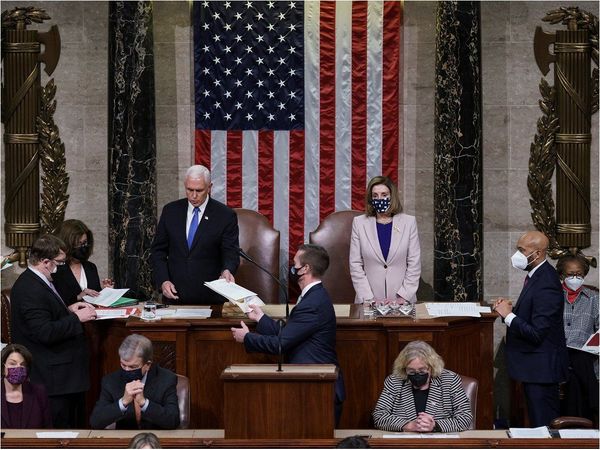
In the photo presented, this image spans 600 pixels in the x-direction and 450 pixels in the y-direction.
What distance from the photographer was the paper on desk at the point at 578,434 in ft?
22.8

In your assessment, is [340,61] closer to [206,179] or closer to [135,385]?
[206,179]

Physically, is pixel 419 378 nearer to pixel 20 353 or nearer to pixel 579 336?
pixel 579 336

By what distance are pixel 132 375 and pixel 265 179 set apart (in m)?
4.69

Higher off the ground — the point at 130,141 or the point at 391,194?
the point at 130,141

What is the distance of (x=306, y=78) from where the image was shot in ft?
39.2

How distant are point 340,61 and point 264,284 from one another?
2.31 meters

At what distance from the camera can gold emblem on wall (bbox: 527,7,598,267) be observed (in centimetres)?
1118

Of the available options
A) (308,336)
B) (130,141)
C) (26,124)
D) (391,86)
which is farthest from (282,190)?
(308,336)

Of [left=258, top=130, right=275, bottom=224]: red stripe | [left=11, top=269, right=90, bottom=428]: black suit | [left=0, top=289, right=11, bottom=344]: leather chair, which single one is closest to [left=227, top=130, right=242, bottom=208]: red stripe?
[left=258, top=130, right=275, bottom=224]: red stripe

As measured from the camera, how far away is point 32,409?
7.78 metres

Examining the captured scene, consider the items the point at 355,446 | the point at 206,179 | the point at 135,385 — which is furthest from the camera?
the point at 206,179

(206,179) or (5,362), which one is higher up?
(206,179)

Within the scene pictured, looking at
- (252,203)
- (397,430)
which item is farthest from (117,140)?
(397,430)

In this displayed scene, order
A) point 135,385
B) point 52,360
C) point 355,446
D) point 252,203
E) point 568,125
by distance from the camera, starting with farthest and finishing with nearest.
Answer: point 252,203 → point 568,125 → point 52,360 → point 135,385 → point 355,446
